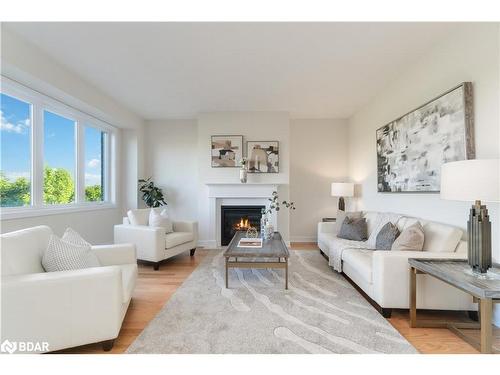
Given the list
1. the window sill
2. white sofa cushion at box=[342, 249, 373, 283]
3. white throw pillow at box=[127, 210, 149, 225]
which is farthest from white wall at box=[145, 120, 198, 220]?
white sofa cushion at box=[342, 249, 373, 283]

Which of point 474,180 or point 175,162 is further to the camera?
point 175,162

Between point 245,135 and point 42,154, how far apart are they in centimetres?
330

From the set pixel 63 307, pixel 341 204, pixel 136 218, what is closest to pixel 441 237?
pixel 341 204

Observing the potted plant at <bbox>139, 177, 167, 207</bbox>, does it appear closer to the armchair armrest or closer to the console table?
the armchair armrest

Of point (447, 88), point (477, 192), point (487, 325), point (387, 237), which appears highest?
point (447, 88)

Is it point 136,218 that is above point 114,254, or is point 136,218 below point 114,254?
above

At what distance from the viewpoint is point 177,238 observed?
13.0ft

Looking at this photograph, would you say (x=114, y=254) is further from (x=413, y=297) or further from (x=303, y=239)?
(x=303, y=239)

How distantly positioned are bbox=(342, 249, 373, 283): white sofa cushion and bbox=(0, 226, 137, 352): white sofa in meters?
2.23

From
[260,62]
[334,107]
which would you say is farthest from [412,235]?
[334,107]

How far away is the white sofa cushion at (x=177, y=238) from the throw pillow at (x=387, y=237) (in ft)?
9.48

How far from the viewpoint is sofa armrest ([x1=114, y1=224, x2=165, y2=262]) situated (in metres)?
3.59

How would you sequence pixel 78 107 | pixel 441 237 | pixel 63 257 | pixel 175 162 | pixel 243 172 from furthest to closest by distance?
pixel 175 162 < pixel 243 172 < pixel 78 107 < pixel 441 237 < pixel 63 257
